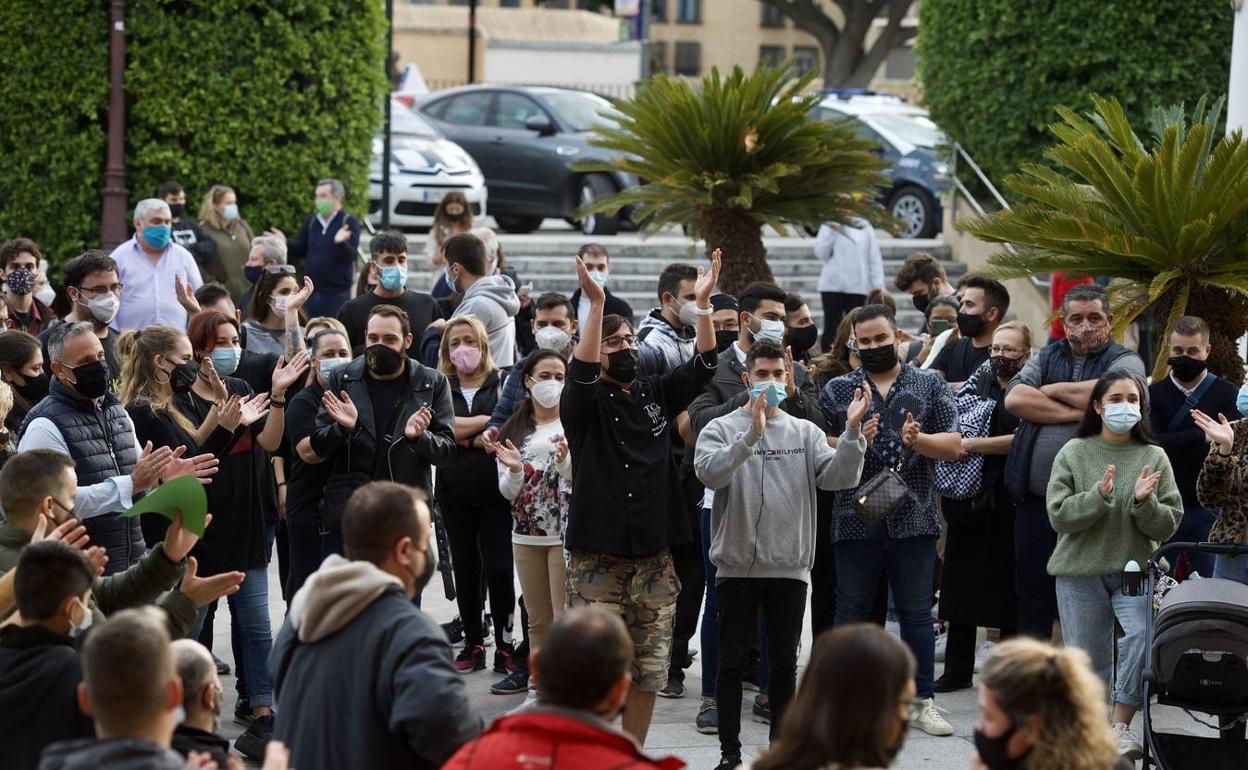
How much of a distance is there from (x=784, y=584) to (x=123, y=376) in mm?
3186

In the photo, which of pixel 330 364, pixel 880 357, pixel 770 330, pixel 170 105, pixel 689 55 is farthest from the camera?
pixel 689 55

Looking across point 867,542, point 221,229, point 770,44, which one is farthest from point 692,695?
point 770,44

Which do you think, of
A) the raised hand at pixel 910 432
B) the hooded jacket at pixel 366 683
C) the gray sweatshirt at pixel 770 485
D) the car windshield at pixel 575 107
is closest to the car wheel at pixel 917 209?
the car windshield at pixel 575 107

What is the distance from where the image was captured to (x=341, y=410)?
812cm

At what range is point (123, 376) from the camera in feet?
27.2

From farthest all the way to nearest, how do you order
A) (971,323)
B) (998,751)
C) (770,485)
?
(971,323) < (770,485) < (998,751)

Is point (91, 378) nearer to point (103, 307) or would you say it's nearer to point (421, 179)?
point (103, 307)

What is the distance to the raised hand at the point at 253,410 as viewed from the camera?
8.00m

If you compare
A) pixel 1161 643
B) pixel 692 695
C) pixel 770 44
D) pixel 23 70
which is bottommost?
pixel 692 695

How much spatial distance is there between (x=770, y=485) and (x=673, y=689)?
179cm

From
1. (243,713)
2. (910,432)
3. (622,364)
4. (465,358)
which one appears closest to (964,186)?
(465,358)

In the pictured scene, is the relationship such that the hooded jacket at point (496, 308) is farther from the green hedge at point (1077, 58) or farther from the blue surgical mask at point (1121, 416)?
the green hedge at point (1077, 58)

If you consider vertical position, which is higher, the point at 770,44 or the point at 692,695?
the point at 770,44

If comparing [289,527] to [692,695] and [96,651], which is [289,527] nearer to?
[692,695]
